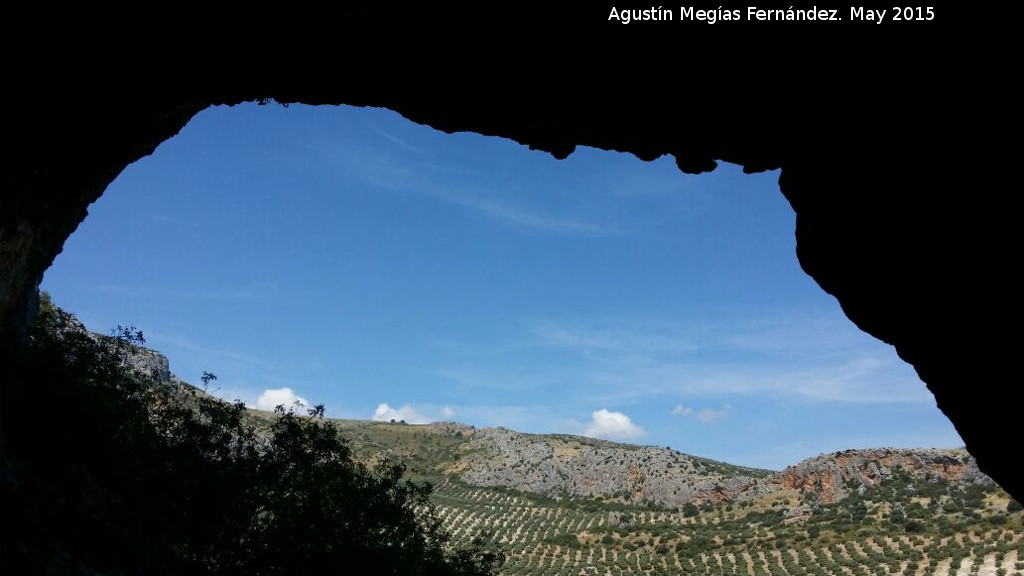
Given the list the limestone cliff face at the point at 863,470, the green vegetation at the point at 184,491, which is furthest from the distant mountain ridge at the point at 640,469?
the green vegetation at the point at 184,491

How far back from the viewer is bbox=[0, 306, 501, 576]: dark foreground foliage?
59.5 feet

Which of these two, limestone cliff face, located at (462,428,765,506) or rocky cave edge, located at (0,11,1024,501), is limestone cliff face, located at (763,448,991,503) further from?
rocky cave edge, located at (0,11,1024,501)

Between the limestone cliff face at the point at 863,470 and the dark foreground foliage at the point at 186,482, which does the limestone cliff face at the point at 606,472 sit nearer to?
the limestone cliff face at the point at 863,470

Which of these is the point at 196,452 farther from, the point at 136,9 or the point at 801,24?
the point at 801,24

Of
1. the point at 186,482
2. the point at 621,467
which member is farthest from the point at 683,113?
the point at 621,467

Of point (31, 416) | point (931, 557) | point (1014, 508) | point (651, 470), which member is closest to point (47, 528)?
point (31, 416)

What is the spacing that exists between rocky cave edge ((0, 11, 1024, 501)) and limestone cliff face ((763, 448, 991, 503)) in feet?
258

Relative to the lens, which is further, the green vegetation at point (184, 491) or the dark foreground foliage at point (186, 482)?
the dark foreground foliage at point (186, 482)

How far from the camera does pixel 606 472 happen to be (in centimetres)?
10625

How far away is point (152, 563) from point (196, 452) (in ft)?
22.9

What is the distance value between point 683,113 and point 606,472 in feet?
336

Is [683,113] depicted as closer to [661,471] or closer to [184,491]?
[184,491]

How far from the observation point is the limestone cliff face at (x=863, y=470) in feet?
250

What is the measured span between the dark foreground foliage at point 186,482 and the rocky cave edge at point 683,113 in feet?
26.0
